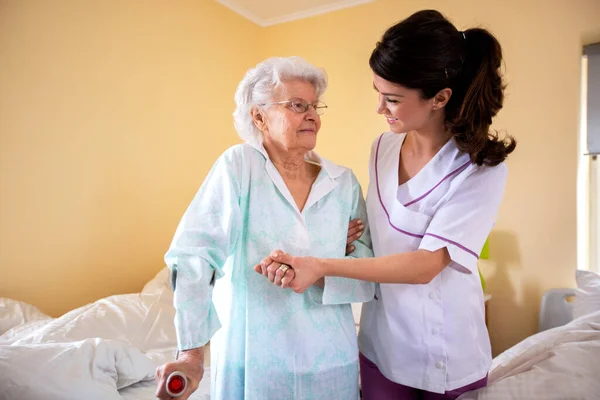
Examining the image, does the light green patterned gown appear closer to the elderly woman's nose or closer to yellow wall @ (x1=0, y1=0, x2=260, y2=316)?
the elderly woman's nose

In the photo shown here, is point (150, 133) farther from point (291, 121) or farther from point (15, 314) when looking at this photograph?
point (291, 121)

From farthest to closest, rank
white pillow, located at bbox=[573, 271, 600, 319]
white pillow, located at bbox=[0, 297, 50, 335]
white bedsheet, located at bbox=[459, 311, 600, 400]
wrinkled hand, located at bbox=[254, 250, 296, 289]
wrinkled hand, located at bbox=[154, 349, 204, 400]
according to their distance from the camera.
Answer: white pillow, located at bbox=[0, 297, 50, 335], white pillow, located at bbox=[573, 271, 600, 319], white bedsheet, located at bbox=[459, 311, 600, 400], wrinkled hand, located at bbox=[254, 250, 296, 289], wrinkled hand, located at bbox=[154, 349, 204, 400]

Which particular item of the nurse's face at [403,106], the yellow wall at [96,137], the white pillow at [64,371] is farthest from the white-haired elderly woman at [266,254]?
the yellow wall at [96,137]

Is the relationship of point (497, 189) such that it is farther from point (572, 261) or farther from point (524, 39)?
point (524, 39)

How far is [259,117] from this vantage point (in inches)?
51.6

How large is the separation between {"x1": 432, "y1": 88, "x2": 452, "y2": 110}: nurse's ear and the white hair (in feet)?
1.16

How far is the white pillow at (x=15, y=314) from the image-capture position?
6.84ft

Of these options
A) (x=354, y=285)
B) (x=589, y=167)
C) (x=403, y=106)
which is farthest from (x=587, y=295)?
(x=403, y=106)

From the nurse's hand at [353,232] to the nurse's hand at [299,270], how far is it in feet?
0.85

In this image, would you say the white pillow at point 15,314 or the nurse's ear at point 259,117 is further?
the white pillow at point 15,314

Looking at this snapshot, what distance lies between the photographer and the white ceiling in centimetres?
375

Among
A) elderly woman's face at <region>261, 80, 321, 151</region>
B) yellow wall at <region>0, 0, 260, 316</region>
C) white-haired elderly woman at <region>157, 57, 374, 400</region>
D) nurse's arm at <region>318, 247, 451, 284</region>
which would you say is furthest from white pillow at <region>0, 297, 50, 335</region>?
nurse's arm at <region>318, 247, 451, 284</region>

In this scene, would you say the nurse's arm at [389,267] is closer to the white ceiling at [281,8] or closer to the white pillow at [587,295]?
the white pillow at [587,295]

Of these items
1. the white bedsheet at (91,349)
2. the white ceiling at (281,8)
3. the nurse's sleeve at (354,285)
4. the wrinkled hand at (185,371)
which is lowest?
the white bedsheet at (91,349)
